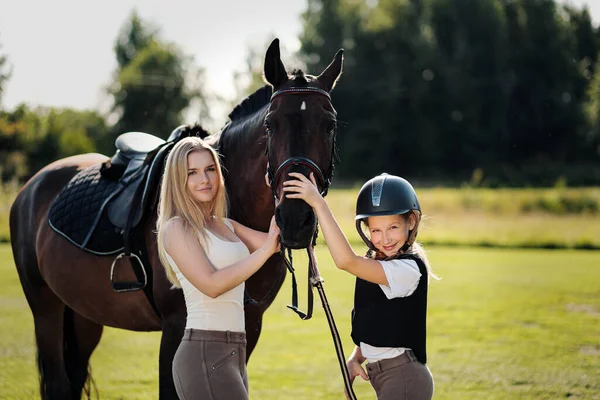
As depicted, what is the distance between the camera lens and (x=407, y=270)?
9.95 ft

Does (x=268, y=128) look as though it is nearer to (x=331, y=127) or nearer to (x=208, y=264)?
(x=331, y=127)

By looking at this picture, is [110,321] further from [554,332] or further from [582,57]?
[582,57]

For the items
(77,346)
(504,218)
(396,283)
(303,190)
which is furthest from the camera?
(504,218)

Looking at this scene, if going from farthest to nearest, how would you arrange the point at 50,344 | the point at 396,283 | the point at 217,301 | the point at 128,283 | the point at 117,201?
1. the point at 50,344
2. the point at 117,201
3. the point at 128,283
4. the point at 217,301
5. the point at 396,283

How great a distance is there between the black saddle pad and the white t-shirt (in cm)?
167

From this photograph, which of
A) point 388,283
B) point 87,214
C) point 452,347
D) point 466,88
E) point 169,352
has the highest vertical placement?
point 466,88

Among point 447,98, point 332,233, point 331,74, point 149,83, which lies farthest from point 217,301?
point 149,83

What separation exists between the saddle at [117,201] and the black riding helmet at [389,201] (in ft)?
4.06

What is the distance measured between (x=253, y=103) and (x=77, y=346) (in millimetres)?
2484

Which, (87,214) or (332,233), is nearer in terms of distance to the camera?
(332,233)

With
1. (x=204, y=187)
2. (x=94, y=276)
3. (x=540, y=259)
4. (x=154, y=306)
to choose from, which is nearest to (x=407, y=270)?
(x=204, y=187)

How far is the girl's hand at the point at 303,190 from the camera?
289 centimetres

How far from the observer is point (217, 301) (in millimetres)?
3105

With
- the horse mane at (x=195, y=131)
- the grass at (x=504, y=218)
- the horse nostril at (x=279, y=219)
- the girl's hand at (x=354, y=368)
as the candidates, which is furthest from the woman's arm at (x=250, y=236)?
the grass at (x=504, y=218)
